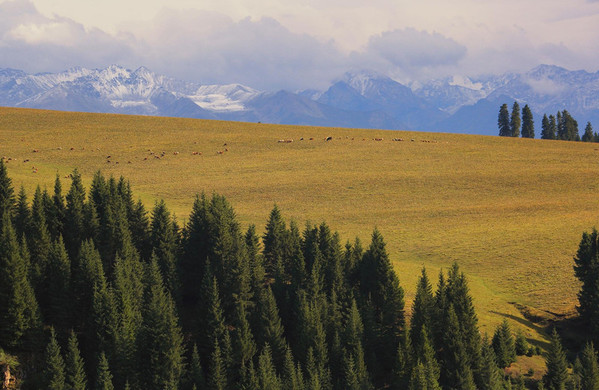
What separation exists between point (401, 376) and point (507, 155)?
8421 cm

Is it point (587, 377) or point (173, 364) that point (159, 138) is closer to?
point (173, 364)

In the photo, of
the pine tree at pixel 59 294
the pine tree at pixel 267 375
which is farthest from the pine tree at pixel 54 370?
the pine tree at pixel 267 375

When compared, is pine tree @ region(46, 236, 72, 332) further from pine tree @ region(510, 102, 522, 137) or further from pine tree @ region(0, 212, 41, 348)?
pine tree @ region(510, 102, 522, 137)

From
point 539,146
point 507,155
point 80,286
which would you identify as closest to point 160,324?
point 80,286

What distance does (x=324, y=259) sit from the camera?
187 feet

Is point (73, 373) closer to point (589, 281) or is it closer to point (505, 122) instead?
point (589, 281)

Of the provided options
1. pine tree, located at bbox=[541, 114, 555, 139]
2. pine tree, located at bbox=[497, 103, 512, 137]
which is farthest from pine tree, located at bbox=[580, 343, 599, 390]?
pine tree, located at bbox=[541, 114, 555, 139]

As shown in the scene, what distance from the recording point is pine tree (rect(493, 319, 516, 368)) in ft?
154

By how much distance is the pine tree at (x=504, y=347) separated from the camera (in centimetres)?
4700

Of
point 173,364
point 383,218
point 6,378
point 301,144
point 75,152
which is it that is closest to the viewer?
point 6,378

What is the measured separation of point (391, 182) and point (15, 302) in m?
68.8

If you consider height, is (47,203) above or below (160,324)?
above

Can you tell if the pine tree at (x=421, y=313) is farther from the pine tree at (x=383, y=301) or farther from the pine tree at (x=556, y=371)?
the pine tree at (x=556, y=371)

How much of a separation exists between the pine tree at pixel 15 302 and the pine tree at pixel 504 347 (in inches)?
1544
